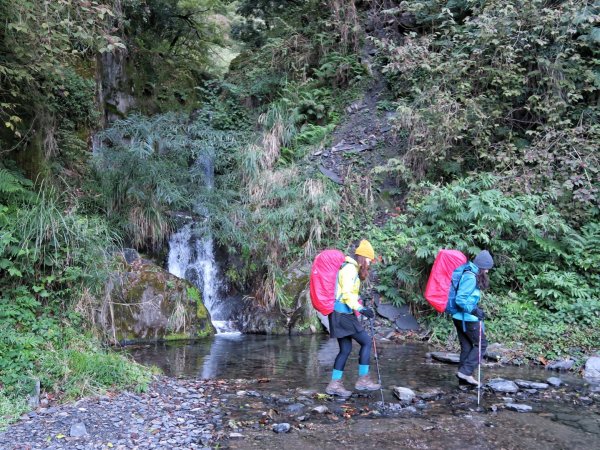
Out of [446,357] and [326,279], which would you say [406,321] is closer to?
[446,357]

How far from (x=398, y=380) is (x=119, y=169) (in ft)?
25.8

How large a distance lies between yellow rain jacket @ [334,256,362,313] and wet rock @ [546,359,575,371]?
376 centimetres

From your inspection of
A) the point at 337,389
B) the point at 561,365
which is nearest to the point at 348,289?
the point at 337,389

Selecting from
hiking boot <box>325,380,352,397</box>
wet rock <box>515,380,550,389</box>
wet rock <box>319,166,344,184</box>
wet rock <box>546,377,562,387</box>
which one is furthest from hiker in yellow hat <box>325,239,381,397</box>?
wet rock <box>319,166,344,184</box>

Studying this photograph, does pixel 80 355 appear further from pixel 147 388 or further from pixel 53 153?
pixel 53 153

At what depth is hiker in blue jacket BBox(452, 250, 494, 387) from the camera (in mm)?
6305

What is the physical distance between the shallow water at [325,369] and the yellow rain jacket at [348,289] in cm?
112

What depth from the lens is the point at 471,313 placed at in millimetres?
6449

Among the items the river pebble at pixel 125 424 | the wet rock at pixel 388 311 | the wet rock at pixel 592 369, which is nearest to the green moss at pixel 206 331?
the wet rock at pixel 388 311

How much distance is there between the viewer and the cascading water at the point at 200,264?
37.9ft

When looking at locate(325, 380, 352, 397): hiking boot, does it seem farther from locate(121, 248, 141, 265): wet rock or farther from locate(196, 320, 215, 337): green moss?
locate(121, 248, 141, 265): wet rock

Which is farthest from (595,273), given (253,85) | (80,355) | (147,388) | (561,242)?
(253,85)

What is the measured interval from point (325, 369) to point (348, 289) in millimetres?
2111

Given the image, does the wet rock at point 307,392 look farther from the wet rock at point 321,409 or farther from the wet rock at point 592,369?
the wet rock at point 592,369
